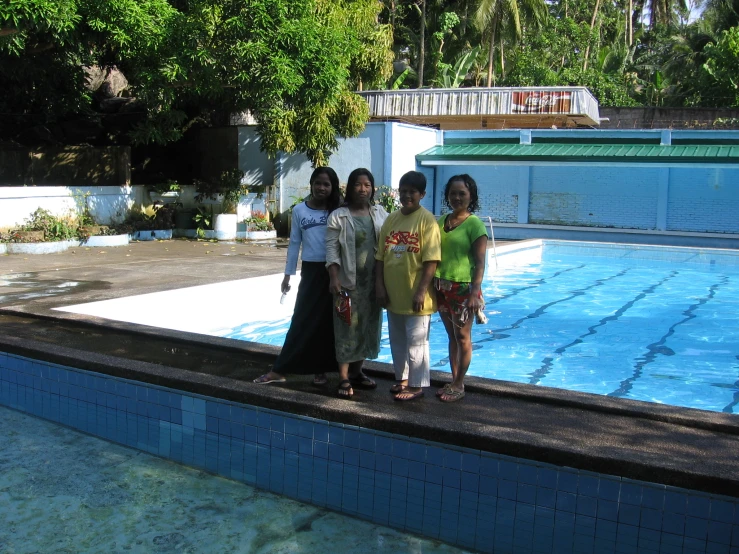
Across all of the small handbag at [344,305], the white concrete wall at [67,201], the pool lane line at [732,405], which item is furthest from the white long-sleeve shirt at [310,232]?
the white concrete wall at [67,201]

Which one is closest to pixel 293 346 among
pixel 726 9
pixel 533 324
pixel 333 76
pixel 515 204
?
pixel 533 324

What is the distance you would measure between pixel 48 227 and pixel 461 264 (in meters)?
12.1

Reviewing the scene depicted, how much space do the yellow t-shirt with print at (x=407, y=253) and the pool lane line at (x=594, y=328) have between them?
2860 mm

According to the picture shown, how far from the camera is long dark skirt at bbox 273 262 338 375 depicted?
4.73 m

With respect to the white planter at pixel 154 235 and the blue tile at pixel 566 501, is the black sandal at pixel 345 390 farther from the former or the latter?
the white planter at pixel 154 235

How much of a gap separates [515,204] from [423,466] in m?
19.0

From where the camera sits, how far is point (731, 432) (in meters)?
4.02

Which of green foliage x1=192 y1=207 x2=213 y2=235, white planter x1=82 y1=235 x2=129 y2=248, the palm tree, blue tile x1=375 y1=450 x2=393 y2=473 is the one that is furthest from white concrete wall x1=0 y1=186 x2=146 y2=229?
the palm tree

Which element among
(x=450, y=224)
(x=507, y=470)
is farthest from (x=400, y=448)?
(x=450, y=224)

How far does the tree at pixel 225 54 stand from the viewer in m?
13.1

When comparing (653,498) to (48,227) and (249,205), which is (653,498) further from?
(249,205)

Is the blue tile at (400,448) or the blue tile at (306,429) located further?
the blue tile at (306,429)

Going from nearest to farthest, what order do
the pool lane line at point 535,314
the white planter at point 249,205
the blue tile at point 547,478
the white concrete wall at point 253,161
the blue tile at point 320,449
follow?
the blue tile at point 547,478, the blue tile at point 320,449, the pool lane line at point 535,314, the white planter at point 249,205, the white concrete wall at point 253,161

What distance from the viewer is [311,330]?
4773 mm
